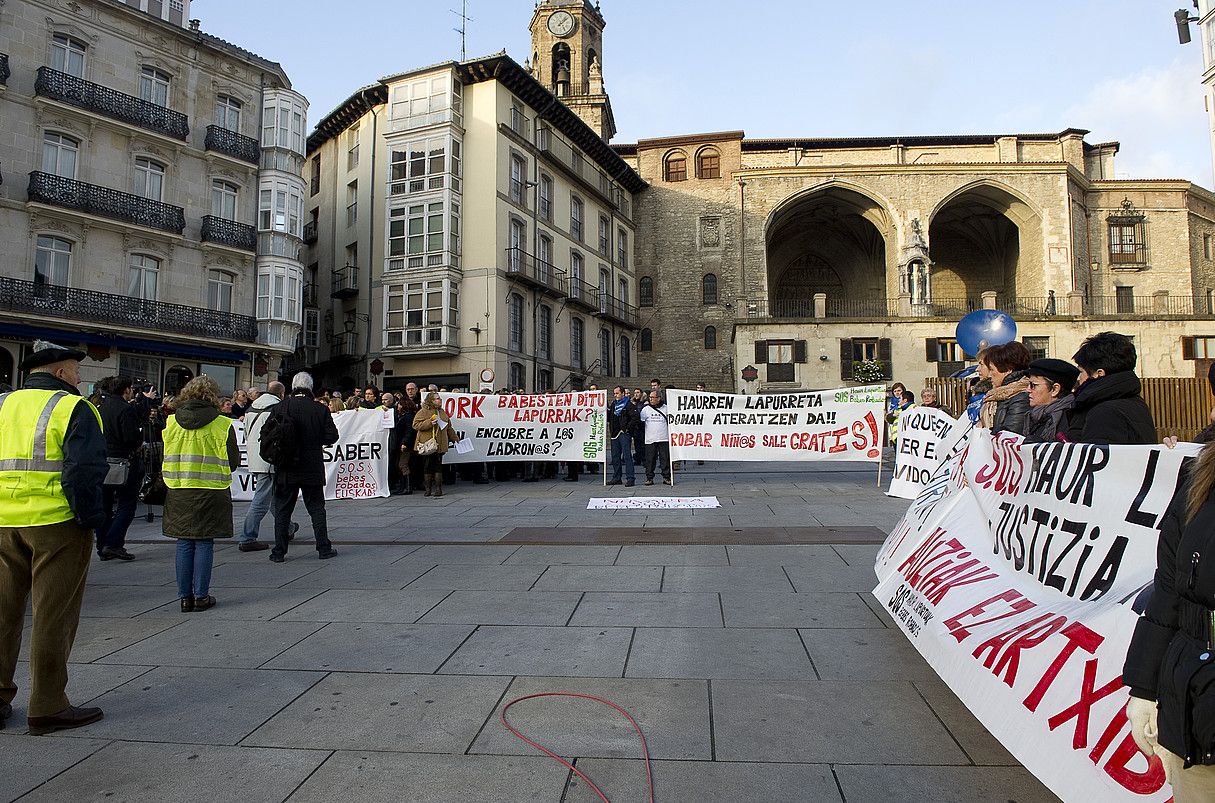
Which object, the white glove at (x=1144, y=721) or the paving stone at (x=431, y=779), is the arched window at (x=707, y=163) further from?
the white glove at (x=1144, y=721)

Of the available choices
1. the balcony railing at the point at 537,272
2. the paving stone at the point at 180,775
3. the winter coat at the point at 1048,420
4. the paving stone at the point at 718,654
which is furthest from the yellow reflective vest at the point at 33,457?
the balcony railing at the point at 537,272

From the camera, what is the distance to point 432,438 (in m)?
12.7

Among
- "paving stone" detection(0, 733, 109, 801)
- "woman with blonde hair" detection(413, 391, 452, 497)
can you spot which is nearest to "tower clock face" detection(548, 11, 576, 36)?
"woman with blonde hair" detection(413, 391, 452, 497)

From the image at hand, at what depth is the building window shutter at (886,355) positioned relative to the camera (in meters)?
34.7

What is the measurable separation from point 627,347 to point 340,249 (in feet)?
58.5

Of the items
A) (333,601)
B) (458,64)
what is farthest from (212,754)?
(458,64)

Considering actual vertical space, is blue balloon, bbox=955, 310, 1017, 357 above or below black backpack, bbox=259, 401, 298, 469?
above

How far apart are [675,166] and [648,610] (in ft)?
147

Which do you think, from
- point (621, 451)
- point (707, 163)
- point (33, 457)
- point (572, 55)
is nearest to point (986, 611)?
point (33, 457)

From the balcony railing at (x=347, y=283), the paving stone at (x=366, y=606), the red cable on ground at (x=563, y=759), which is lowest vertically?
the red cable on ground at (x=563, y=759)

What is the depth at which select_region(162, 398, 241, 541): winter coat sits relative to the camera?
518 centimetres

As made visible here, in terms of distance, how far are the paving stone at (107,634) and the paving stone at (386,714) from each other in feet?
4.61

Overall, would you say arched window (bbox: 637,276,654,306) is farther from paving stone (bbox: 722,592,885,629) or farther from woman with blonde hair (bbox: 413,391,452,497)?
paving stone (bbox: 722,592,885,629)

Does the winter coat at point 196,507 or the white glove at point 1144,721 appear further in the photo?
the winter coat at point 196,507
